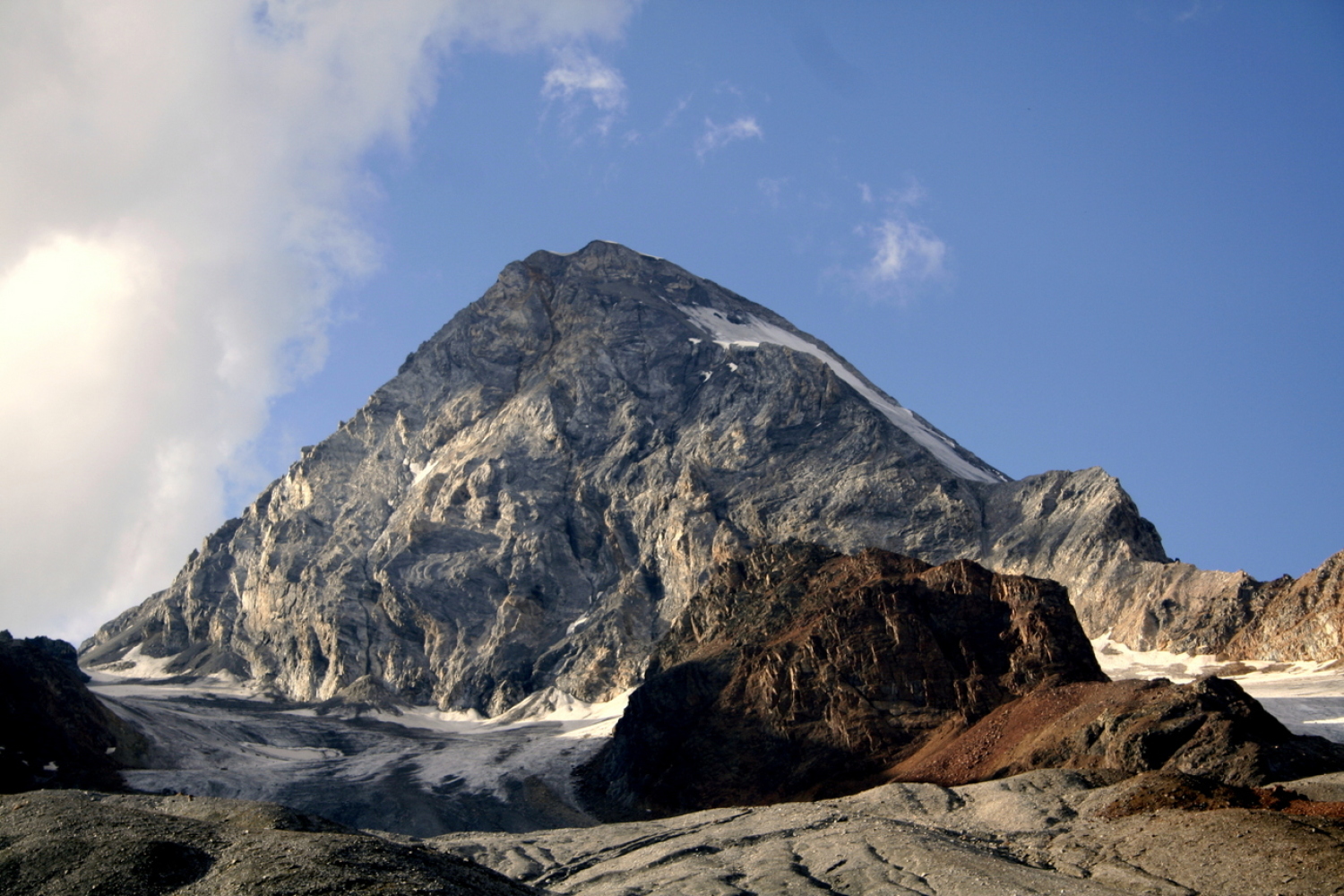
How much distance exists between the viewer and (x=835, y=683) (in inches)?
4476

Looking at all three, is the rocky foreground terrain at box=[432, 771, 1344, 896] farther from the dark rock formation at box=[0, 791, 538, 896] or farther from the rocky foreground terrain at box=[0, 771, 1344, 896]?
the dark rock formation at box=[0, 791, 538, 896]

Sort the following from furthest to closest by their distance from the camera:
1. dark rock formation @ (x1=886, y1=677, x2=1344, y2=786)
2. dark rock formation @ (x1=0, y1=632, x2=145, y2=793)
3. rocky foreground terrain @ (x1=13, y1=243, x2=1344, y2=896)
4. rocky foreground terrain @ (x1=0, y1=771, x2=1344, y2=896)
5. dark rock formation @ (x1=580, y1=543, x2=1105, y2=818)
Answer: dark rock formation @ (x1=0, y1=632, x2=145, y2=793) < dark rock formation @ (x1=580, y1=543, x2=1105, y2=818) < dark rock formation @ (x1=886, y1=677, x2=1344, y2=786) < rocky foreground terrain @ (x1=13, y1=243, x2=1344, y2=896) < rocky foreground terrain @ (x1=0, y1=771, x2=1344, y2=896)

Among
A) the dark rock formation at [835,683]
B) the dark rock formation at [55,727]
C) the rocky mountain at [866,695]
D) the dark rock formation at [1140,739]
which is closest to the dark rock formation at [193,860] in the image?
the dark rock formation at [1140,739]

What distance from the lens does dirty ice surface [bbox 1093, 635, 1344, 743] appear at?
10650 cm

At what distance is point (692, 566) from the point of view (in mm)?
179250

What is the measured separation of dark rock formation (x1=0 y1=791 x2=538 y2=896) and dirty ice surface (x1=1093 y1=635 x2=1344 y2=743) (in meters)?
81.9

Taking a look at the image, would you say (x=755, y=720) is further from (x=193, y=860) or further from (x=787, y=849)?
(x=193, y=860)

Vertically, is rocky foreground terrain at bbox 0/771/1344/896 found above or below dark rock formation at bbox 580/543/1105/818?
below

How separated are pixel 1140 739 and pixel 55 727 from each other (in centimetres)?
10099

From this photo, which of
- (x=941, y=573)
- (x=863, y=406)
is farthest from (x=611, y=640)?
(x=941, y=573)

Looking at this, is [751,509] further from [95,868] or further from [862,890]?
[95,868]

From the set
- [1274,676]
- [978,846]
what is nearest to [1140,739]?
[978,846]

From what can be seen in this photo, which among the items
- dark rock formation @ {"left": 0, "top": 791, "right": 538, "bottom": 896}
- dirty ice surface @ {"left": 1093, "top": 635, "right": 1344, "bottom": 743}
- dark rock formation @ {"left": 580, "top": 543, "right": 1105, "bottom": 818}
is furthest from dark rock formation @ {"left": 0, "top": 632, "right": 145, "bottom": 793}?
dirty ice surface @ {"left": 1093, "top": 635, "right": 1344, "bottom": 743}

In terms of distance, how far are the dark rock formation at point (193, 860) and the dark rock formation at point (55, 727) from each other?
7123 cm
